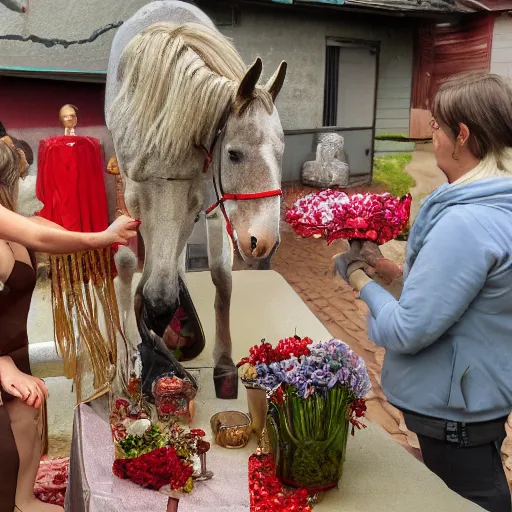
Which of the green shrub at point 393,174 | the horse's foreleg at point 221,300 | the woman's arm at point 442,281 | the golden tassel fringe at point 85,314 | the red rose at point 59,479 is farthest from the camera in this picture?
the green shrub at point 393,174

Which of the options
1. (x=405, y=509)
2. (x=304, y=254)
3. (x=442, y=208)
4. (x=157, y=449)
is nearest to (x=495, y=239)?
(x=442, y=208)

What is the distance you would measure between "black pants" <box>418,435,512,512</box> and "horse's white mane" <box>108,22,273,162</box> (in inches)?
41.0

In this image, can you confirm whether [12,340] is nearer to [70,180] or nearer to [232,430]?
[232,430]

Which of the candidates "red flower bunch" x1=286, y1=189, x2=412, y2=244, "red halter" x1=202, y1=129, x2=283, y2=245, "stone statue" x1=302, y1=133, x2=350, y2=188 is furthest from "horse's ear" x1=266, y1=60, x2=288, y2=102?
"stone statue" x1=302, y1=133, x2=350, y2=188

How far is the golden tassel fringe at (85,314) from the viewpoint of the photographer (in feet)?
6.11

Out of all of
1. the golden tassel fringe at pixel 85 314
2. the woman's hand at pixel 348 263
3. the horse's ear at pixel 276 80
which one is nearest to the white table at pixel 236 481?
the golden tassel fringe at pixel 85 314

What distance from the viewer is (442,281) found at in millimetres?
1167

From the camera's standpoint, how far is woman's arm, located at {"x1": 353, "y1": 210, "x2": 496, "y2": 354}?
1.15m

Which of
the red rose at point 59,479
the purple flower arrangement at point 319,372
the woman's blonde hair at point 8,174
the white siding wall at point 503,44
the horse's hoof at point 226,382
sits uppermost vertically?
the white siding wall at point 503,44

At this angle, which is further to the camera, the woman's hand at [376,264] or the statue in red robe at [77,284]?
the statue in red robe at [77,284]

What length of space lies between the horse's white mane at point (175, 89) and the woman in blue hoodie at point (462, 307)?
0.63m

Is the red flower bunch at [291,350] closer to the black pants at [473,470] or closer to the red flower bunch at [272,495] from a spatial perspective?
the red flower bunch at [272,495]

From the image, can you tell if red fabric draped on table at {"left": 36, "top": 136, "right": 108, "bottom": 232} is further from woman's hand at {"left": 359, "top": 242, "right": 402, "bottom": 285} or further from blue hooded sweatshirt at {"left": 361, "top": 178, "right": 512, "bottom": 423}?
blue hooded sweatshirt at {"left": 361, "top": 178, "right": 512, "bottom": 423}

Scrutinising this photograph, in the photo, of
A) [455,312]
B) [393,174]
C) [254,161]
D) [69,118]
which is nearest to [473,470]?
[455,312]
